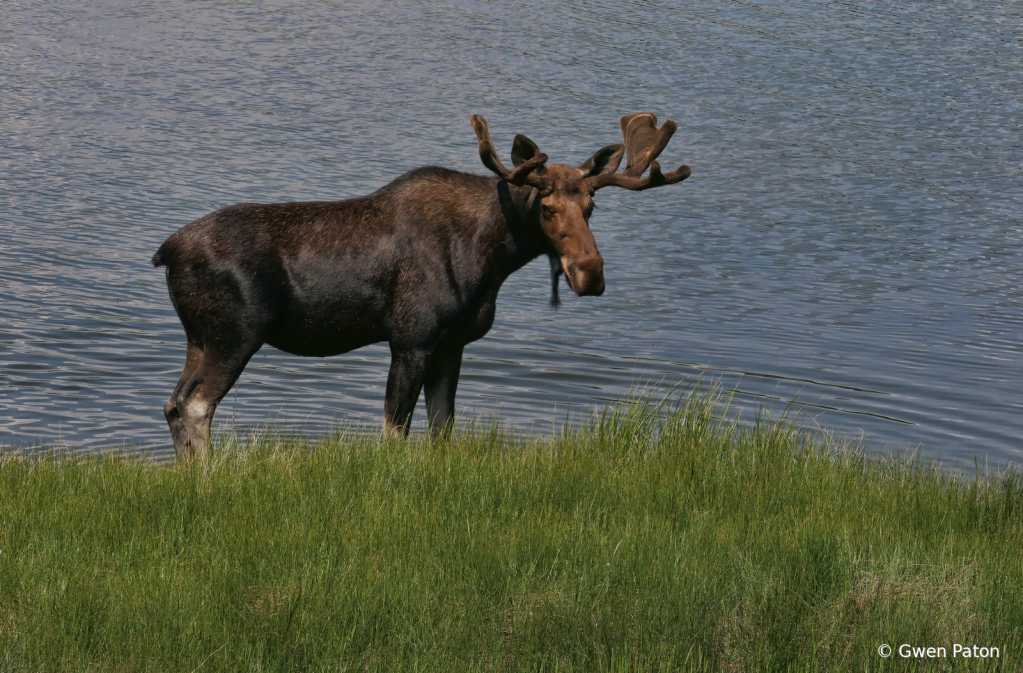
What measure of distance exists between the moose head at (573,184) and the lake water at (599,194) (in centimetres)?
Answer: 275

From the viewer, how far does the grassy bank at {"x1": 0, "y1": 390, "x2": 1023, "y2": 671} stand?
15.3ft

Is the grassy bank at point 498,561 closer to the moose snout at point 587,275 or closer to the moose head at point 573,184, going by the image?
the moose snout at point 587,275

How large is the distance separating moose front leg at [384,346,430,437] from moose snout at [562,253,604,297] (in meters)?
1.08

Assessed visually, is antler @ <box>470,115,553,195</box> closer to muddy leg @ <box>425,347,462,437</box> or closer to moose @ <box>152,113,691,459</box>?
moose @ <box>152,113,691,459</box>

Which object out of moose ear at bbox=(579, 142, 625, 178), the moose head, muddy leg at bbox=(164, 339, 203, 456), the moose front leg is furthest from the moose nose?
muddy leg at bbox=(164, 339, 203, 456)

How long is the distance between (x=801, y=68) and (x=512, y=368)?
18.7 metres

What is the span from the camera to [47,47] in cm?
2648

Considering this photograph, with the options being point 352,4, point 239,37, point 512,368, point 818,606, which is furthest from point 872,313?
point 352,4

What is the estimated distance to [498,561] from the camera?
534 cm

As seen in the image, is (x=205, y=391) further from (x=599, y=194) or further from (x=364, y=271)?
(x=599, y=194)

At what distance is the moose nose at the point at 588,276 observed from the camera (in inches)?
269

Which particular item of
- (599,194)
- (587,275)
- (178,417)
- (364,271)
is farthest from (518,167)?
(599,194)

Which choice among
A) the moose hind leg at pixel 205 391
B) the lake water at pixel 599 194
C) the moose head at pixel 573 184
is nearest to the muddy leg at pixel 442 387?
the moose head at pixel 573 184

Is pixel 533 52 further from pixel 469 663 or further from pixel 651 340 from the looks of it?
pixel 469 663
